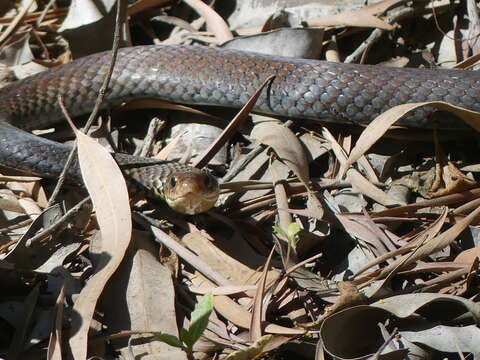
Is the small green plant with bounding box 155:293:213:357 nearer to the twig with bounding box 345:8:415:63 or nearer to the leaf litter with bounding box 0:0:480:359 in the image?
the leaf litter with bounding box 0:0:480:359

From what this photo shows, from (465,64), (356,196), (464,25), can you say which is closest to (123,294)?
(356,196)

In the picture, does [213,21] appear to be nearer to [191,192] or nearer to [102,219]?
[191,192]

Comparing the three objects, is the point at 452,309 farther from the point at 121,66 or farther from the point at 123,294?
the point at 121,66

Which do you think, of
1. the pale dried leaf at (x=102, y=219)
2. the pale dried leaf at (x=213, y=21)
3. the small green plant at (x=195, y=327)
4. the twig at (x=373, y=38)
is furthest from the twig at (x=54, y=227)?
the twig at (x=373, y=38)

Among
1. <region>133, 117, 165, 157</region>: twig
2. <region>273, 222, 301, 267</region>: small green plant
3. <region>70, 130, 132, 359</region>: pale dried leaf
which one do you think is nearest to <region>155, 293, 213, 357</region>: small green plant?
<region>70, 130, 132, 359</region>: pale dried leaf

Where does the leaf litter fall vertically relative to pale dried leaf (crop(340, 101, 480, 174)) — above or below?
below
